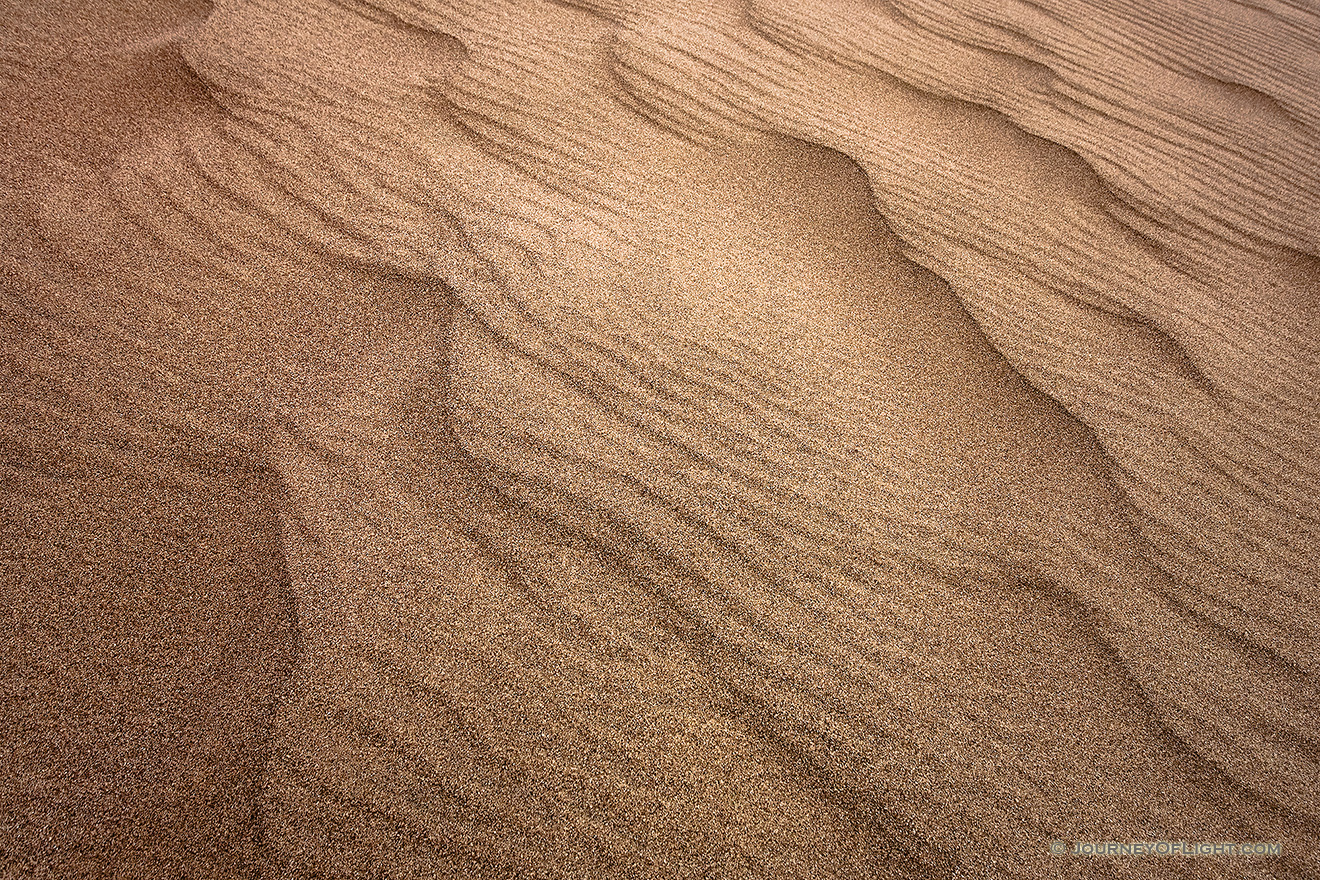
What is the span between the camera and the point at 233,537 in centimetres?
127

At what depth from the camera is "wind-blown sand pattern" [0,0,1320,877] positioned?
3.50 feet

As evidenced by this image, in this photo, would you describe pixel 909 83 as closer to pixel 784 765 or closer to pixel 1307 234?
pixel 1307 234

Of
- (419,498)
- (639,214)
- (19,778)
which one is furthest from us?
(639,214)

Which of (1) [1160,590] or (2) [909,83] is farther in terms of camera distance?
(2) [909,83]

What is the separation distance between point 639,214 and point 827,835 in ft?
5.36

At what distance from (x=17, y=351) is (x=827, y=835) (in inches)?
74.0

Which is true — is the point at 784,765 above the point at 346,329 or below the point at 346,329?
below

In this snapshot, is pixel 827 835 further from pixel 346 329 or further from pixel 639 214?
pixel 639 214

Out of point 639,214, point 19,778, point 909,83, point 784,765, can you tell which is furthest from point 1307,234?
point 19,778

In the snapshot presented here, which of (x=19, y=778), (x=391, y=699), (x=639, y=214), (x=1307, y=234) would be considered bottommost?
(x=19, y=778)

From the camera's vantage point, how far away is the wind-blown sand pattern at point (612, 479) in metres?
1.07

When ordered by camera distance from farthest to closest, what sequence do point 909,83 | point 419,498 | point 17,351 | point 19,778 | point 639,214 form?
point 909,83 → point 639,214 → point 17,351 → point 419,498 → point 19,778

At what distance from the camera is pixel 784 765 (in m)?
1.12

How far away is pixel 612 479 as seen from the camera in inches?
55.9
